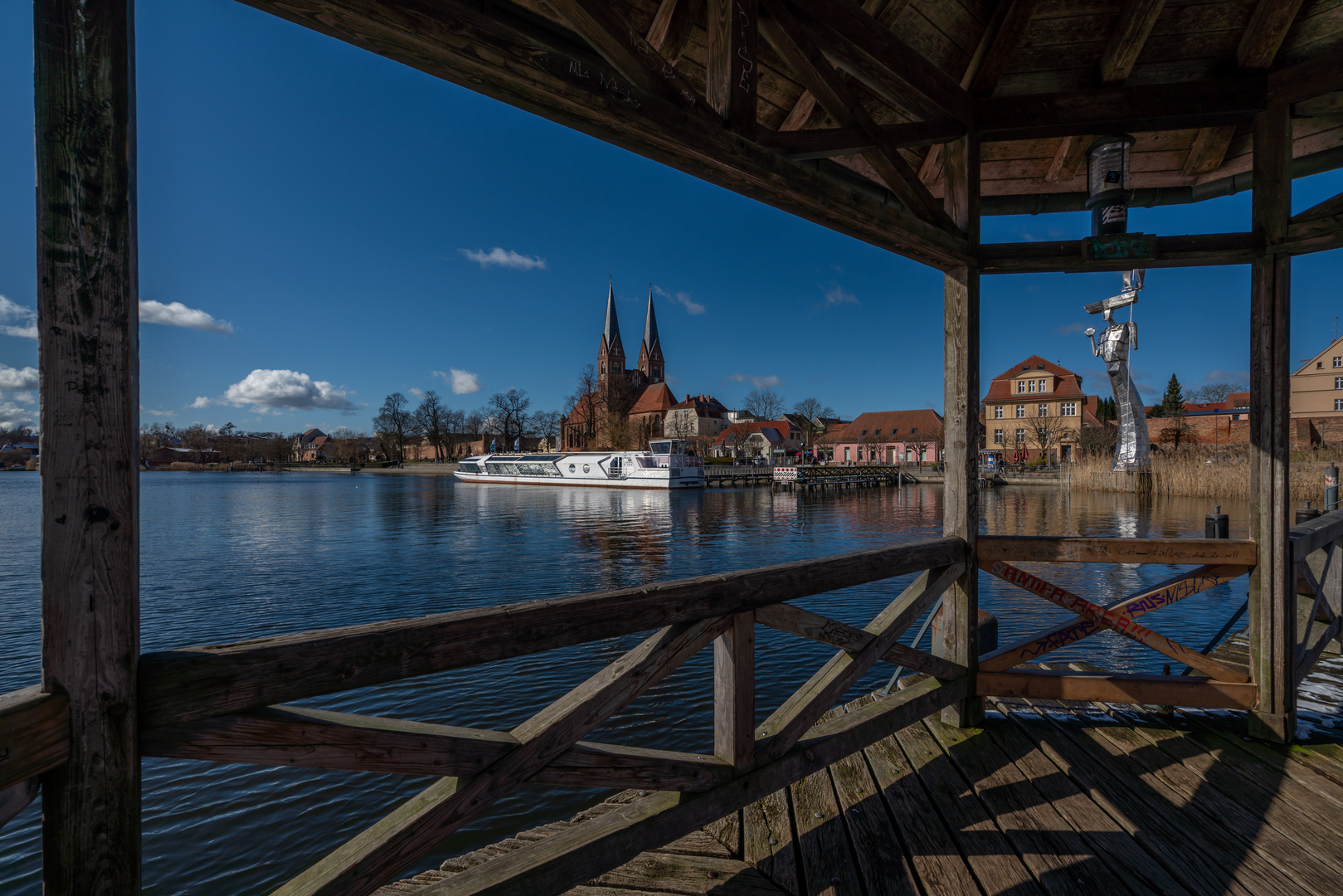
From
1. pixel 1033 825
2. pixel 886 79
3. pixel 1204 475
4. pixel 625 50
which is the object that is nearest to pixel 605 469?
pixel 1204 475

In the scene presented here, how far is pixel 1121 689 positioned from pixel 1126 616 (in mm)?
402

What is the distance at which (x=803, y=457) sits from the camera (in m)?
65.6

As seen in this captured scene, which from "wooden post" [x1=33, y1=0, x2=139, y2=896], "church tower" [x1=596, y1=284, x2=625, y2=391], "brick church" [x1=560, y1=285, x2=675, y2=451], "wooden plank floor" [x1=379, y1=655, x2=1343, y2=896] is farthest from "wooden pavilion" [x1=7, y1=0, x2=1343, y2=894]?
"church tower" [x1=596, y1=284, x2=625, y2=391]

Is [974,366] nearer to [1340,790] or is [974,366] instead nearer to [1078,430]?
[1340,790]

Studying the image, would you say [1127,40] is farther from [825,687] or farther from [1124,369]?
[1124,369]

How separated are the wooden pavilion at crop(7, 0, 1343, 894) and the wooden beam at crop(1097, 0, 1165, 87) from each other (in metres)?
0.01

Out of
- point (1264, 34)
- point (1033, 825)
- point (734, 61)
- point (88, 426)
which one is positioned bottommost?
point (1033, 825)

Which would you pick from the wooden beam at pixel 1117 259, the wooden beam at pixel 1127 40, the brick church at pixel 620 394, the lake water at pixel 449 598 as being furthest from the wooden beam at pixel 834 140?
the brick church at pixel 620 394

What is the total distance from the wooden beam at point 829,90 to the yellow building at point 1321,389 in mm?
36670

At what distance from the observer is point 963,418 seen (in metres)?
3.31

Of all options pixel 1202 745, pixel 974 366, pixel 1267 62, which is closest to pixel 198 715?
pixel 974 366

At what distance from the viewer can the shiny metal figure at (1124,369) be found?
8750mm

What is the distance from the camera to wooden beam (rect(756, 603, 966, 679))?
2.35 m

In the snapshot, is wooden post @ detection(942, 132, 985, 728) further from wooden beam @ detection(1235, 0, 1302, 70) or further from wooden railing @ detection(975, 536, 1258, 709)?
wooden beam @ detection(1235, 0, 1302, 70)
